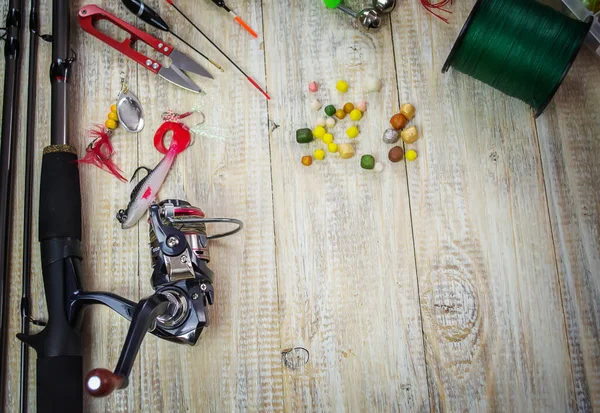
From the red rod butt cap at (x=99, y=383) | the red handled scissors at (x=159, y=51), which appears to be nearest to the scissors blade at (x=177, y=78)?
the red handled scissors at (x=159, y=51)

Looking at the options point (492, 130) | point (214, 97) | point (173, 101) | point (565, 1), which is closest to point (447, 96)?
point (492, 130)

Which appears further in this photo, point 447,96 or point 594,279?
point 447,96

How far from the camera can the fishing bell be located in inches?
63.7

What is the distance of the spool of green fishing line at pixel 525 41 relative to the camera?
4.71 ft

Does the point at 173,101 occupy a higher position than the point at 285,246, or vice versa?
the point at 173,101

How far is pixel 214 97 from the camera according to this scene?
1637 millimetres

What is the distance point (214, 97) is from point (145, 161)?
0.85ft

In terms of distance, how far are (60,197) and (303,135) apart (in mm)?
639

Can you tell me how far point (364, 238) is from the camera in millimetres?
1529

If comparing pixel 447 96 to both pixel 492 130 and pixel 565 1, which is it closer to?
pixel 492 130

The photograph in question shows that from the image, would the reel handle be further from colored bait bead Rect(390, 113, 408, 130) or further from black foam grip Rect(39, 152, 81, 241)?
colored bait bead Rect(390, 113, 408, 130)

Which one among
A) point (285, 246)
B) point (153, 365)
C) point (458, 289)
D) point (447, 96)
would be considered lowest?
point (153, 365)

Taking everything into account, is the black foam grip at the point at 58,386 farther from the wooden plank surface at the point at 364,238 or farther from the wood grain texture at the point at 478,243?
the wood grain texture at the point at 478,243

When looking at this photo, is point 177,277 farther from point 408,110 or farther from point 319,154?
point 408,110
